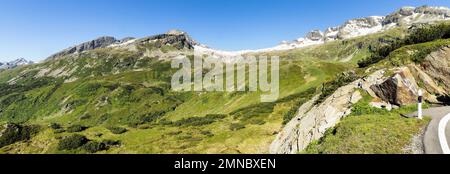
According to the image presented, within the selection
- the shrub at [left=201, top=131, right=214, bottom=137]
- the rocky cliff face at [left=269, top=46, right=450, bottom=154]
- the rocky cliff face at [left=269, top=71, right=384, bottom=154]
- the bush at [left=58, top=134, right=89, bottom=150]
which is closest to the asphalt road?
the rocky cliff face at [left=269, top=46, right=450, bottom=154]

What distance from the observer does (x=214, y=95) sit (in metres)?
161

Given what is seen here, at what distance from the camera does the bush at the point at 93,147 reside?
9157 cm

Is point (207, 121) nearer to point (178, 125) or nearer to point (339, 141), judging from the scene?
point (178, 125)

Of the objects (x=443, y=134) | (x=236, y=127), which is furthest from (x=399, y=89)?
(x=236, y=127)

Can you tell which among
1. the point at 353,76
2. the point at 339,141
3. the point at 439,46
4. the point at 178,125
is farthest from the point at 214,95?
the point at 339,141

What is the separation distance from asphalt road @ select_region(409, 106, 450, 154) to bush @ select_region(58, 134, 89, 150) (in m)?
91.3

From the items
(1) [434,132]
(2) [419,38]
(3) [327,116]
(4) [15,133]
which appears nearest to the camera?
(1) [434,132]

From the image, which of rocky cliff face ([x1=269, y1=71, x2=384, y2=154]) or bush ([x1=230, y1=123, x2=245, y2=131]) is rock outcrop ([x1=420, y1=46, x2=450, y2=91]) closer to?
rocky cliff face ([x1=269, y1=71, x2=384, y2=154])

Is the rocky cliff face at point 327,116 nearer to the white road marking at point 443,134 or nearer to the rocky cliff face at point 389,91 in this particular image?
the rocky cliff face at point 389,91

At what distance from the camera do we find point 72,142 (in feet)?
318

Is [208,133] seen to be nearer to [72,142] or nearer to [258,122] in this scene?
[258,122]

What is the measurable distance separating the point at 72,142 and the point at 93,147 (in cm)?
856

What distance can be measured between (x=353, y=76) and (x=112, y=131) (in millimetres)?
85765

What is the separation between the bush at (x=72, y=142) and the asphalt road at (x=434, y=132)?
3593 inches
